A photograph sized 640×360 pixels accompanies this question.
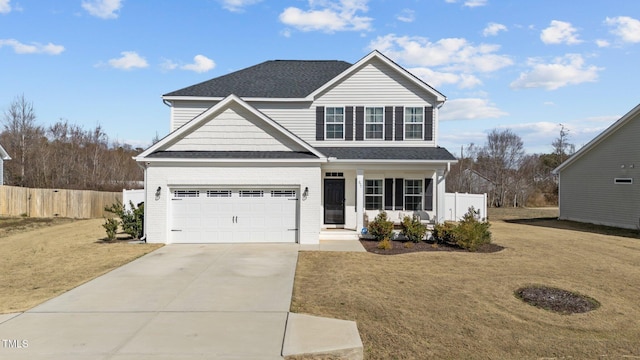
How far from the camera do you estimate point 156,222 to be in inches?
613

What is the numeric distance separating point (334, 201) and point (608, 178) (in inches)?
638

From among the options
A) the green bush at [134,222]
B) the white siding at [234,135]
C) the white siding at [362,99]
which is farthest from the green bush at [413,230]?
the green bush at [134,222]

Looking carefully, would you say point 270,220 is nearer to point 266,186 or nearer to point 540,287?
point 266,186

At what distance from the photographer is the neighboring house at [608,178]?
71.6ft

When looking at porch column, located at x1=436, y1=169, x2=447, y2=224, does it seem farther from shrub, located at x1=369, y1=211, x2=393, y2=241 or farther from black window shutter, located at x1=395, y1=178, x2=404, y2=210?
shrub, located at x1=369, y1=211, x2=393, y2=241

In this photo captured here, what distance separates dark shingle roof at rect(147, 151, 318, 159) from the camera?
15.7m

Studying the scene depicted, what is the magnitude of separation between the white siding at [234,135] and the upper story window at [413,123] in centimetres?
585

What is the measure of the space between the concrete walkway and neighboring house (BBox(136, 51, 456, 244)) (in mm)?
4644

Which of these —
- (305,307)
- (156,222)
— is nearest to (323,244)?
(156,222)

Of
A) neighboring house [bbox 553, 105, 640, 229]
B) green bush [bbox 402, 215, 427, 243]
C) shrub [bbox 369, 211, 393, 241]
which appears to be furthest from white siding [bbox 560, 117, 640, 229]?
shrub [bbox 369, 211, 393, 241]

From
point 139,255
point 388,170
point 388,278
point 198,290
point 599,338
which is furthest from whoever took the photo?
point 388,170

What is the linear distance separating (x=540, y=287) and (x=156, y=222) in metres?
12.6

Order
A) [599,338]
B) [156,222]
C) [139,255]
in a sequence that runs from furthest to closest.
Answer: [156,222] < [139,255] < [599,338]

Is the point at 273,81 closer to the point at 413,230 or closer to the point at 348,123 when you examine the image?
the point at 348,123
